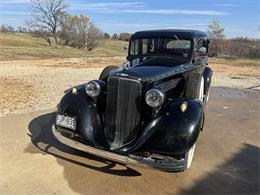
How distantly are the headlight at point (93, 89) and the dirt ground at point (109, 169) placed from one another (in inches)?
38.6

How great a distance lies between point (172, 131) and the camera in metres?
3.58

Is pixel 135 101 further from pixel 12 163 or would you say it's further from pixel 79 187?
pixel 12 163

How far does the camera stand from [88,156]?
461cm

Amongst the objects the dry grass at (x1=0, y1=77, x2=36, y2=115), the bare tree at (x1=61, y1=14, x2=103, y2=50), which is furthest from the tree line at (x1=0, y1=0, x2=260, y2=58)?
the dry grass at (x1=0, y1=77, x2=36, y2=115)

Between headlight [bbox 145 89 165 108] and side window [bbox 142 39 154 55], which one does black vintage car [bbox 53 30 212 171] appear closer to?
headlight [bbox 145 89 165 108]

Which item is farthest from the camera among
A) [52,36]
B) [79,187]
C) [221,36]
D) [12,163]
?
[52,36]

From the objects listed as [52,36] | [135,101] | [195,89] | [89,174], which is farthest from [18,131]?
[52,36]

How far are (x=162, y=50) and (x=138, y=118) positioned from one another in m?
2.46

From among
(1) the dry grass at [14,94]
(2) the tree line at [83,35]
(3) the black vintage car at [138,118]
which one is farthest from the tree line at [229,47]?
(3) the black vintage car at [138,118]

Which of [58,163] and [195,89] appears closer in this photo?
[58,163]

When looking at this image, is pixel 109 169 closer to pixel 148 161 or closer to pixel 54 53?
pixel 148 161

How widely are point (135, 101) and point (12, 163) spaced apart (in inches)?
78.8

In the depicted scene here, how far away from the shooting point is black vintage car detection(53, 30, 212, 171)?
140 inches

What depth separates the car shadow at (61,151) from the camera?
4.20 m
